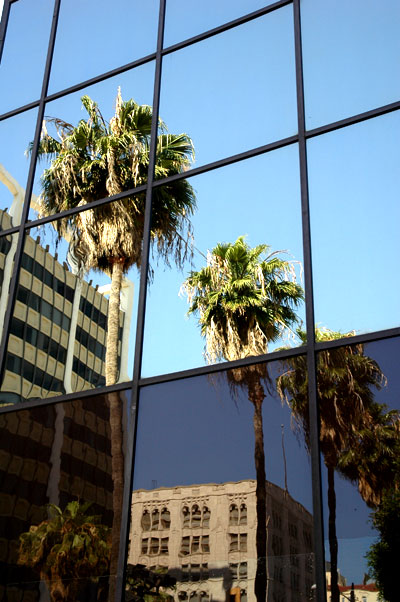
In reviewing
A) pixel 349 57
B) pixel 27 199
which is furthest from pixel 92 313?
pixel 349 57

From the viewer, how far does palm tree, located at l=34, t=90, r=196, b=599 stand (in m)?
9.07

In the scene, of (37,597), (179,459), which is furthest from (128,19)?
(37,597)

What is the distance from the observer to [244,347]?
8.09 meters

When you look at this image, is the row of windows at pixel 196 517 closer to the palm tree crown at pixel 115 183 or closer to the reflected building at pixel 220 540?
the reflected building at pixel 220 540

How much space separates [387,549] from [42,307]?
15.4ft

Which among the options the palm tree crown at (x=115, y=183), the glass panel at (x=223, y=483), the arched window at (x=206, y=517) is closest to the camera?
the glass panel at (x=223, y=483)

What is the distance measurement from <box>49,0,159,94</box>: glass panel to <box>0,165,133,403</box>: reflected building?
2994 millimetres

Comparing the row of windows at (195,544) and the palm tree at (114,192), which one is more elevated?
the palm tree at (114,192)

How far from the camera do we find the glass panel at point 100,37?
1098cm

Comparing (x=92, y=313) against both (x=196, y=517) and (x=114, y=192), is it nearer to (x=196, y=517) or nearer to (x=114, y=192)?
(x=114, y=192)

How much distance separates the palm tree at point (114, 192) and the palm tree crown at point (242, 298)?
0.45 meters

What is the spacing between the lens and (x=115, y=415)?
8.23m

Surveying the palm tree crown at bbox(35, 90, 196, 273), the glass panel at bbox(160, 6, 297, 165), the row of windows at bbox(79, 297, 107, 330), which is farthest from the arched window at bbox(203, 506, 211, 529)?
the glass panel at bbox(160, 6, 297, 165)

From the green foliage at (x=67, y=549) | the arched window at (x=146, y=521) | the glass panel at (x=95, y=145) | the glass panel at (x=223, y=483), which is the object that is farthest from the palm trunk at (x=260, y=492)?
the glass panel at (x=95, y=145)
